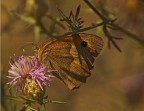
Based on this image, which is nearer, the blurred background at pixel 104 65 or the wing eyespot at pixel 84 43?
the wing eyespot at pixel 84 43

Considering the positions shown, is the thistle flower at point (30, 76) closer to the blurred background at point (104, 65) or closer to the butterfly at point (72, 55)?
the butterfly at point (72, 55)

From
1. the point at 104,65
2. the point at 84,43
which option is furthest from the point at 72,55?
the point at 104,65

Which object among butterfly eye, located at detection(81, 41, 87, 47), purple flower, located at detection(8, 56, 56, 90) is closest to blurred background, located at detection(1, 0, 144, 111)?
purple flower, located at detection(8, 56, 56, 90)

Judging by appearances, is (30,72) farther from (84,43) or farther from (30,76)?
(84,43)

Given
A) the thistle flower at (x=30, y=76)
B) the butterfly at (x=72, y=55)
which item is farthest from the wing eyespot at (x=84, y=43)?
the thistle flower at (x=30, y=76)

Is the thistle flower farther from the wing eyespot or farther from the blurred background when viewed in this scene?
the blurred background

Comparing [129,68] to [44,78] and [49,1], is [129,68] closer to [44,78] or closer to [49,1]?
[49,1]
